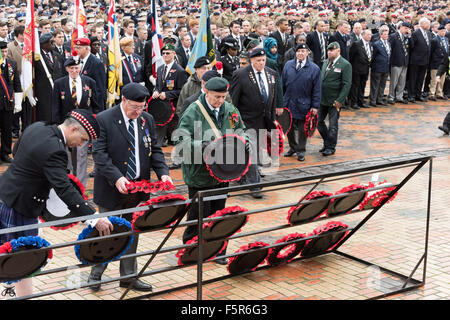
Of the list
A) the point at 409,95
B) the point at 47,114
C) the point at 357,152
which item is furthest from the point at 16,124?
the point at 409,95

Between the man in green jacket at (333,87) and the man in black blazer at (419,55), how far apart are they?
26.1 feet

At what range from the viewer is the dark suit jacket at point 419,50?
19.7 metres

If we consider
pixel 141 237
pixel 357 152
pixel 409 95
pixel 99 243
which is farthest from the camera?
pixel 409 95

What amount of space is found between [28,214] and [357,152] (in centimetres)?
909

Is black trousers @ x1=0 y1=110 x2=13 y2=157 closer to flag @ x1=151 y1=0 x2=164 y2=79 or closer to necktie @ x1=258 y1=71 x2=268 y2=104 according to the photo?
flag @ x1=151 y1=0 x2=164 y2=79

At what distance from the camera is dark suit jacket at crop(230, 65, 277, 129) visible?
9898mm

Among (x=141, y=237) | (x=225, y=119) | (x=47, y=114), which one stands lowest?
(x=141, y=237)

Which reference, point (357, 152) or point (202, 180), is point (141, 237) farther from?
point (357, 152)

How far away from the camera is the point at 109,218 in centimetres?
502

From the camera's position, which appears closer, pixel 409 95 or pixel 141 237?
pixel 141 237

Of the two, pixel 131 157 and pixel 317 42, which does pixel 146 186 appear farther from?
pixel 317 42

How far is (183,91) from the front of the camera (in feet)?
32.3

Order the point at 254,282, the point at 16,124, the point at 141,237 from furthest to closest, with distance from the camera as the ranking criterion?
the point at 16,124 → the point at 141,237 → the point at 254,282

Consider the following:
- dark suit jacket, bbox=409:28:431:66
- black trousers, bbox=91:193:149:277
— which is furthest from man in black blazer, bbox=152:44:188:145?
dark suit jacket, bbox=409:28:431:66
